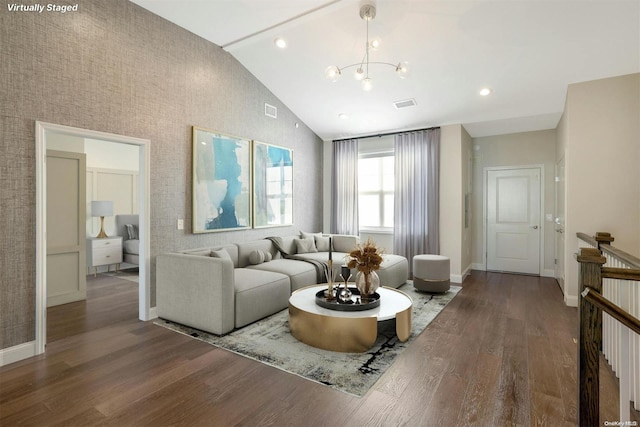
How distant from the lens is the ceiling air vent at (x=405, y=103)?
4881 mm

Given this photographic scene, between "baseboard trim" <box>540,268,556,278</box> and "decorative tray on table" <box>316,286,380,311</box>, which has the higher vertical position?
"decorative tray on table" <box>316,286,380,311</box>

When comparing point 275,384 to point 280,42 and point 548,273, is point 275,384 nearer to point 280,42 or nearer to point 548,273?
point 280,42

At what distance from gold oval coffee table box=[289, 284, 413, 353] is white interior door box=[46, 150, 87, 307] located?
3194mm

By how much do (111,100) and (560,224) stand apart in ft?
20.0

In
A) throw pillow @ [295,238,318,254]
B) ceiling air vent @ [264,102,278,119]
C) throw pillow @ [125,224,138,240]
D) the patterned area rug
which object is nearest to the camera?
the patterned area rug

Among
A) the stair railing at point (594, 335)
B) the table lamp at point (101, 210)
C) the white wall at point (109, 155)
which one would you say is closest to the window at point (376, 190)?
the white wall at point (109, 155)

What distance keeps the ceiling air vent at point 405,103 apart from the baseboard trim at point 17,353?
5073 millimetres

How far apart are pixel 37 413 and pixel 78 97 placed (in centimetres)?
257

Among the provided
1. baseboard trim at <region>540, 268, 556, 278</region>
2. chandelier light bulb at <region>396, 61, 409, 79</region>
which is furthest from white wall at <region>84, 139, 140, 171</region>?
baseboard trim at <region>540, 268, 556, 278</region>

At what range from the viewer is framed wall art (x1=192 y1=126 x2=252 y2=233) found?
163 inches

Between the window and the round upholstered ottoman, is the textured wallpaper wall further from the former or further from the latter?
the round upholstered ottoman

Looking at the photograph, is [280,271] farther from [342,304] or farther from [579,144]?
[579,144]

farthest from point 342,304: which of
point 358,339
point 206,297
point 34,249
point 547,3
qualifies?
point 547,3

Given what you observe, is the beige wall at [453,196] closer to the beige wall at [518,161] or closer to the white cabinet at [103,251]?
the beige wall at [518,161]
